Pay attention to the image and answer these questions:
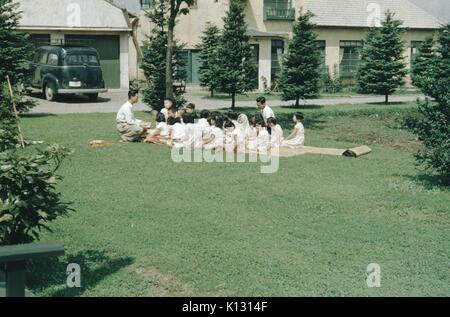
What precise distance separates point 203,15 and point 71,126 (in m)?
19.5

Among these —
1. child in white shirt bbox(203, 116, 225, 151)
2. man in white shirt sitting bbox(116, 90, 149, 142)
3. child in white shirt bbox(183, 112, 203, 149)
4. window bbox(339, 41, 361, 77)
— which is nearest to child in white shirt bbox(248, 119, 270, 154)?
child in white shirt bbox(203, 116, 225, 151)

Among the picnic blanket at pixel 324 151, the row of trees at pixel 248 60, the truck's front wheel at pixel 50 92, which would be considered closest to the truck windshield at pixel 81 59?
the truck's front wheel at pixel 50 92

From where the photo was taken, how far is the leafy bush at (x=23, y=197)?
19.1ft

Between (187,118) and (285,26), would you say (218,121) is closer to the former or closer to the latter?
(187,118)

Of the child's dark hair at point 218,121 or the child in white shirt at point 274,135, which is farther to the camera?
the child's dark hair at point 218,121

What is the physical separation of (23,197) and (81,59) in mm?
21201

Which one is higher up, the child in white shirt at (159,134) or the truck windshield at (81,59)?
the truck windshield at (81,59)

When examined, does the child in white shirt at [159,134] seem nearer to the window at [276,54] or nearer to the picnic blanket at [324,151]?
the picnic blanket at [324,151]

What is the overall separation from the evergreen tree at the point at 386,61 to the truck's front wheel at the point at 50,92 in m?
15.1

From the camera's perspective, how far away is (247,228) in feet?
26.9

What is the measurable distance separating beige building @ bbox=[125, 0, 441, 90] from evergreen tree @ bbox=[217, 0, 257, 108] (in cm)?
880

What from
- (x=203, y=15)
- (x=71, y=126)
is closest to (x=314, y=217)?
(x=71, y=126)

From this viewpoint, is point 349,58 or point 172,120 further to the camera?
point 349,58

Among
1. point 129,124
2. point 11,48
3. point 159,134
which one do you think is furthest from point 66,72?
point 159,134
